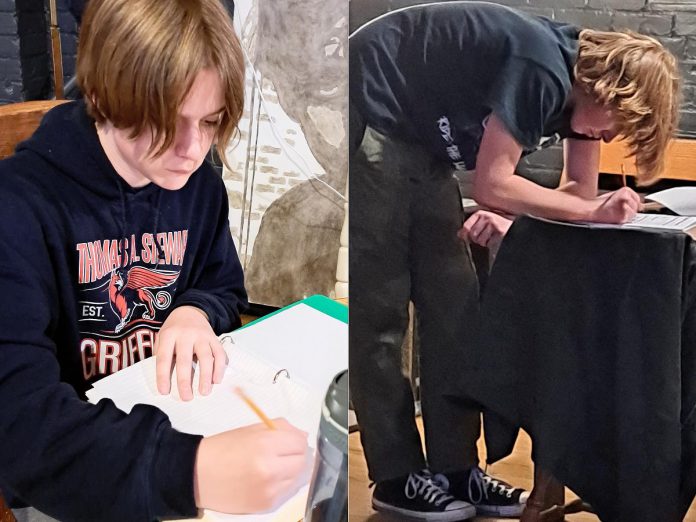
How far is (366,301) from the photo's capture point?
1.38 ft

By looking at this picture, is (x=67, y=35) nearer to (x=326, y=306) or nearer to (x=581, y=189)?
(x=326, y=306)

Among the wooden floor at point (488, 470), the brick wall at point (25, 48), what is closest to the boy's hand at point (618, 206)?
the wooden floor at point (488, 470)

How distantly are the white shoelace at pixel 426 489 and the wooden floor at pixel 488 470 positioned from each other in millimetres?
24

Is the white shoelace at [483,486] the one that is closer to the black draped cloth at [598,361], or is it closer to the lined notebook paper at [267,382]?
the black draped cloth at [598,361]

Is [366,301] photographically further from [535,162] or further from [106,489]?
[106,489]

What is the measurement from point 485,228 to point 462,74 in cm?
8

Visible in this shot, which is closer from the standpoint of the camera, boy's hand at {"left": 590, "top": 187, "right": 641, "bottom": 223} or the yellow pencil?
boy's hand at {"left": 590, "top": 187, "right": 641, "bottom": 223}

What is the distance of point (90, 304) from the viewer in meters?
0.75

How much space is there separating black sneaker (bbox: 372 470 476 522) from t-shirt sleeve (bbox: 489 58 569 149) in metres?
0.22

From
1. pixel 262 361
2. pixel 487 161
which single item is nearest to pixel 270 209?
pixel 262 361

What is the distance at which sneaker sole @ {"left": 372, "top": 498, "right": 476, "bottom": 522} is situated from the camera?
0.44 metres

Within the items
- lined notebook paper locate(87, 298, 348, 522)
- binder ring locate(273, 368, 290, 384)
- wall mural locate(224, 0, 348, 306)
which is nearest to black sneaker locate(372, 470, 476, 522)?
lined notebook paper locate(87, 298, 348, 522)

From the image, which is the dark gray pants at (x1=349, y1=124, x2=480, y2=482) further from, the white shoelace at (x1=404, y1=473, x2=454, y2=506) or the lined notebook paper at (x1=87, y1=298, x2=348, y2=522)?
the lined notebook paper at (x1=87, y1=298, x2=348, y2=522)

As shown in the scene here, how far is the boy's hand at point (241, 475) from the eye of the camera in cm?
56
